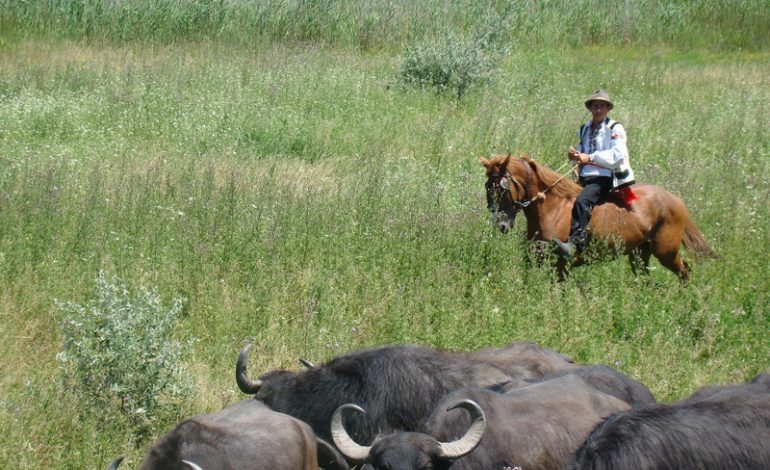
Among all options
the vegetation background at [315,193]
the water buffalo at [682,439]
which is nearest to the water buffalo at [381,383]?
the vegetation background at [315,193]

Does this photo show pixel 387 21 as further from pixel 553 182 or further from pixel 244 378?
pixel 244 378

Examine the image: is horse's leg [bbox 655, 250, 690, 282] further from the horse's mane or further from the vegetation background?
the horse's mane

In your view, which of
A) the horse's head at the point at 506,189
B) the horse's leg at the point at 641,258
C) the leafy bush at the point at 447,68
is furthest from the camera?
the leafy bush at the point at 447,68

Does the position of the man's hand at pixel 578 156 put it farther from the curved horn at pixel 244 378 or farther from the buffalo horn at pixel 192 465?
the buffalo horn at pixel 192 465

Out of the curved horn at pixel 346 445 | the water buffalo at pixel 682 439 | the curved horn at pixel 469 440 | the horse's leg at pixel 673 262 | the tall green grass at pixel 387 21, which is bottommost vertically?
the tall green grass at pixel 387 21

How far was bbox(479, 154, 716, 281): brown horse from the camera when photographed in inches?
488

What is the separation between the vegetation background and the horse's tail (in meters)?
0.16

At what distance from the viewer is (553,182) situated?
12633mm

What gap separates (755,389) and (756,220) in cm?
687

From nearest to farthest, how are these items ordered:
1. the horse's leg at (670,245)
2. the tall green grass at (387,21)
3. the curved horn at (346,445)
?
the curved horn at (346,445)
the horse's leg at (670,245)
the tall green grass at (387,21)

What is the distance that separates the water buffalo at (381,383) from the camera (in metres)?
8.01

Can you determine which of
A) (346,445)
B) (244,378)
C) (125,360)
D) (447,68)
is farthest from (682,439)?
(447,68)

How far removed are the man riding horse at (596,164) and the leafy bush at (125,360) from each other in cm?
487

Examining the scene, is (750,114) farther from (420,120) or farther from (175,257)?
(175,257)
